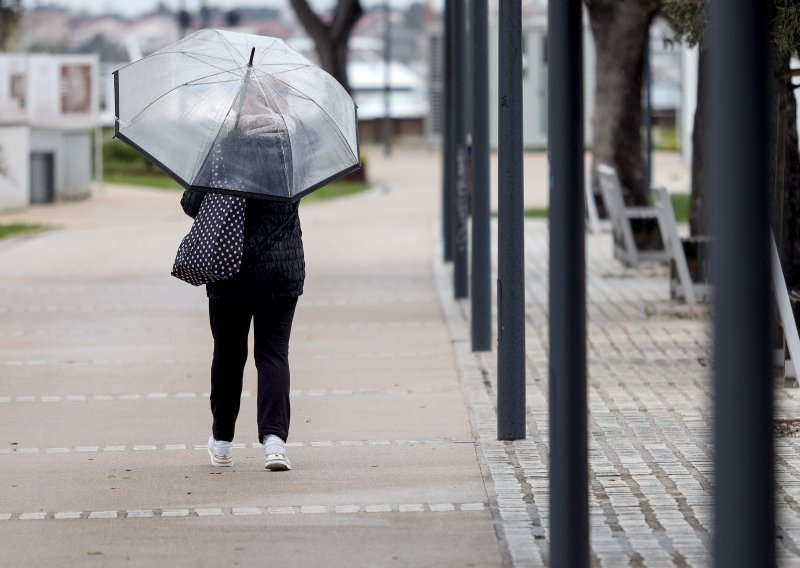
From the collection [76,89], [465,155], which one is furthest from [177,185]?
[465,155]

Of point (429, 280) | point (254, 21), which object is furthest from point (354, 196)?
point (254, 21)

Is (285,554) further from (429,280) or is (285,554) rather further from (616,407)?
(429,280)

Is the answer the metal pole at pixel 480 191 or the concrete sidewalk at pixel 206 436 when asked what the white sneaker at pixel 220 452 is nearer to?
the concrete sidewalk at pixel 206 436

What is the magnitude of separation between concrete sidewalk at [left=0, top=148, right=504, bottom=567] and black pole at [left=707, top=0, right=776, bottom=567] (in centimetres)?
235

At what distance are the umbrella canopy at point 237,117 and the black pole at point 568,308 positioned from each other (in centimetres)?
205

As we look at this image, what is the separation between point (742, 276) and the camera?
293cm

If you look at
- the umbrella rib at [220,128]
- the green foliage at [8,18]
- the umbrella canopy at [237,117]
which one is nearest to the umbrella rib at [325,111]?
the umbrella canopy at [237,117]

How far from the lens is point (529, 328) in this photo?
11688 millimetres

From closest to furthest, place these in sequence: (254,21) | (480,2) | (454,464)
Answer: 1. (454,464)
2. (480,2)
3. (254,21)

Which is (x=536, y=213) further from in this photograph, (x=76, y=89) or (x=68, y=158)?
(x=76, y=89)

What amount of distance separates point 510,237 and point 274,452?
59.6 inches

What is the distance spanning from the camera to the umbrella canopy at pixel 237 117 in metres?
6.39

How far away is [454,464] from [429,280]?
28.2ft

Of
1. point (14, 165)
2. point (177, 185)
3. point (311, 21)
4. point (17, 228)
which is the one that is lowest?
point (17, 228)
